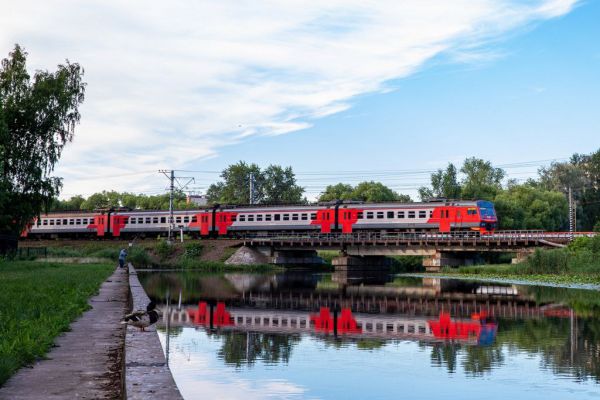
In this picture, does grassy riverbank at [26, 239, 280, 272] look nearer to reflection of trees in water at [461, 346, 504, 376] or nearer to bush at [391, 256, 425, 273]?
bush at [391, 256, 425, 273]

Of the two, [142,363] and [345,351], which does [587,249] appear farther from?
[142,363]

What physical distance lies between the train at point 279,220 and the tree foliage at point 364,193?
116 feet

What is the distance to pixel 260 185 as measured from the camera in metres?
146

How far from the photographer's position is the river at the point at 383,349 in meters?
12.4

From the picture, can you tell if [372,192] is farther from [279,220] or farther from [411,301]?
[411,301]

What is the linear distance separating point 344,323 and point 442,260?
144ft

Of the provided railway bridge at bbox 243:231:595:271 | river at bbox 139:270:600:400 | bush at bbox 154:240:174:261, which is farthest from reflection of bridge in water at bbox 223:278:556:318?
bush at bbox 154:240:174:261

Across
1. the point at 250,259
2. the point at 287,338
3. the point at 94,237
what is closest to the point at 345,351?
the point at 287,338

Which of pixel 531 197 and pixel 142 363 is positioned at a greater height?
pixel 531 197

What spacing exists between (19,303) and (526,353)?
12.1 meters

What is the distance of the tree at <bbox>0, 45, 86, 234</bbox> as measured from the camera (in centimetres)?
4088

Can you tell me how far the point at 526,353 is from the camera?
52.7 ft

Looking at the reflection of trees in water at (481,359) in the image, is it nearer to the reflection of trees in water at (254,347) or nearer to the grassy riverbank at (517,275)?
the reflection of trees in water at (254,347)

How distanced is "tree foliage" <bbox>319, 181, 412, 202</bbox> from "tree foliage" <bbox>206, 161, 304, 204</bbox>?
879 centimetres
